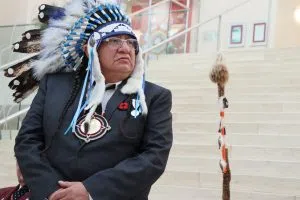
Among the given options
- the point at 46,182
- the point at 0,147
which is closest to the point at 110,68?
the point at 46,182

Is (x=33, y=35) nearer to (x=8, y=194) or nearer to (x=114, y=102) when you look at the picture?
(x=114, y=102)

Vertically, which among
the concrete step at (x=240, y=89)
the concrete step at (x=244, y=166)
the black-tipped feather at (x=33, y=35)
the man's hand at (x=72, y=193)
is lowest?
the concrete step at (x=244, y=166)

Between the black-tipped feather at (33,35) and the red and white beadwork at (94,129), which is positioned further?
the black-tipped feather at (33,35)

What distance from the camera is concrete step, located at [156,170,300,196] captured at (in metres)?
3.15

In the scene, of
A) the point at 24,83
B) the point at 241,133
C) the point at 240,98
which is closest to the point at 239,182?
the point at 241,133

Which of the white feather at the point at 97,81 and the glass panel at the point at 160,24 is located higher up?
the glass panel at the point at 160,24

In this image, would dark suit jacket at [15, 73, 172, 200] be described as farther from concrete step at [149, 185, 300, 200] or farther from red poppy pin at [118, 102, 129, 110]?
concrete step at [149, 185, 300, 200]

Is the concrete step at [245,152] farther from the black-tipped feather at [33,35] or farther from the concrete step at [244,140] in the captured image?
the black-tipped feather at [33,35]

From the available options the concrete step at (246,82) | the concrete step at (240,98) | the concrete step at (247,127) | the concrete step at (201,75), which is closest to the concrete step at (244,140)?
the concrete step at (247,127)

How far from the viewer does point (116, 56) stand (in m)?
1.65

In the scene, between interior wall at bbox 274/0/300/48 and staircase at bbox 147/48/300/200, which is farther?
interior wall at bbox 274/0/300/48

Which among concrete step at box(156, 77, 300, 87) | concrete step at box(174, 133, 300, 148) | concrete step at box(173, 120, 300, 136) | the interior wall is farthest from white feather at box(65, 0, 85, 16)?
the interior wall

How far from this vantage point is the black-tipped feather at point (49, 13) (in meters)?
1.85

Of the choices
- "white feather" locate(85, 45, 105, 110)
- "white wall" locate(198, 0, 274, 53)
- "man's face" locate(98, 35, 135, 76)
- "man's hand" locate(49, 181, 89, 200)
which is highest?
"white wall" locate(198, 0, 274, 53)
